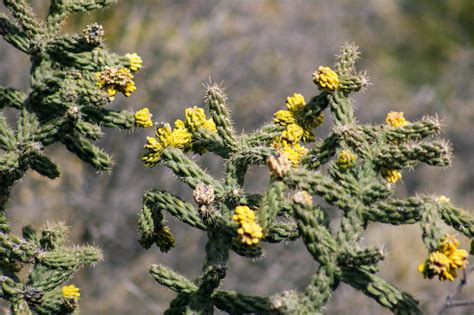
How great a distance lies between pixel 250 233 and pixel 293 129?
73 cm

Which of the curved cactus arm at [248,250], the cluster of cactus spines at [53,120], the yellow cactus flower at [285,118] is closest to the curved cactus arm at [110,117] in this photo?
the cluster of cactus spines at [53,120]

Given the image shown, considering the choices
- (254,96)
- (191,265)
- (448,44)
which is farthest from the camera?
(448,44)

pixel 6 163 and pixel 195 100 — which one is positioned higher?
pixel 195 100

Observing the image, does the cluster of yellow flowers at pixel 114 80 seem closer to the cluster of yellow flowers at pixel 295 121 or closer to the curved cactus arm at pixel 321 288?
the cluster of yellow flowers at pixel 295 121

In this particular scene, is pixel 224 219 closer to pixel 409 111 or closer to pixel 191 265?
pixel 191 265

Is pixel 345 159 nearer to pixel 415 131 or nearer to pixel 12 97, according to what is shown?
pixel 415 131

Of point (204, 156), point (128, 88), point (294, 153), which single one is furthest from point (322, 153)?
point (204, 156)

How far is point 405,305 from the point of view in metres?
2.60

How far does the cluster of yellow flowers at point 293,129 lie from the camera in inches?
122

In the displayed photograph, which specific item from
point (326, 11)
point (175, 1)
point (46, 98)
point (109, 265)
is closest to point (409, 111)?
point (326, 11)

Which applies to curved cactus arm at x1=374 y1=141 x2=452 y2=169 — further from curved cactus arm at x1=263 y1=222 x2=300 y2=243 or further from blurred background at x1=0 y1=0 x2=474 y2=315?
blurred background at x1=0 y1=0 x2=474 y2=315

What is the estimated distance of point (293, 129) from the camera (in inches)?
123

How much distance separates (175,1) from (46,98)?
31.0 feet

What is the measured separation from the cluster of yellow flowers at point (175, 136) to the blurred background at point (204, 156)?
3748 millimetres
